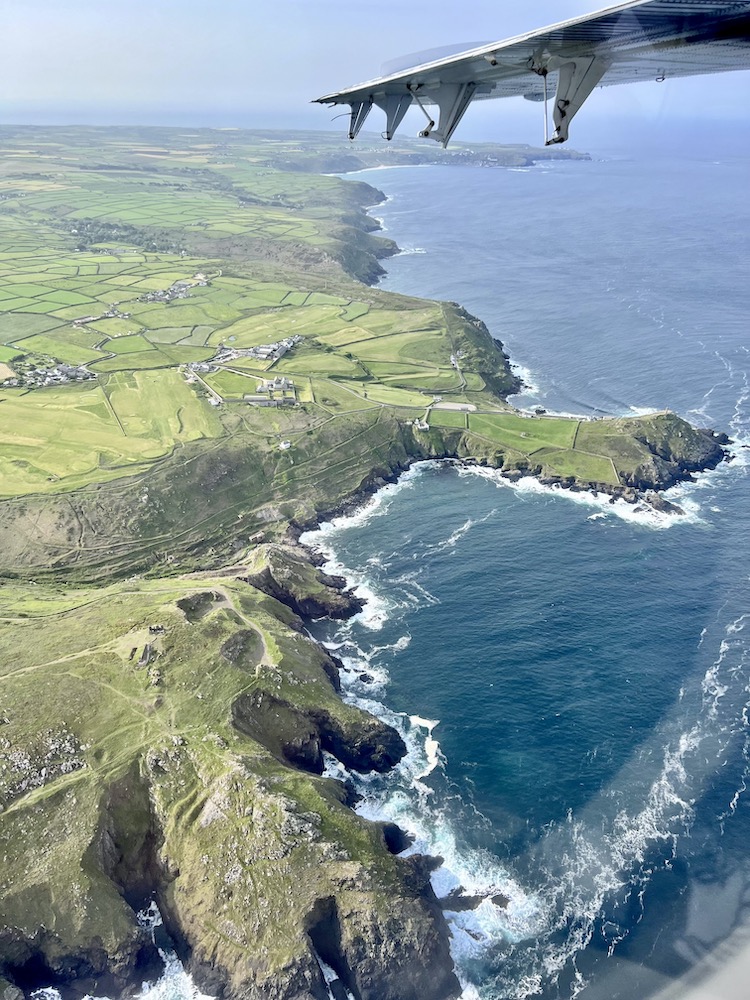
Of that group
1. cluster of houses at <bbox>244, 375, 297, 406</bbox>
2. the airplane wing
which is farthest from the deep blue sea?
the airplane wing

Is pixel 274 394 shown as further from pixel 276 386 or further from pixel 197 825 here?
pixel 197 825

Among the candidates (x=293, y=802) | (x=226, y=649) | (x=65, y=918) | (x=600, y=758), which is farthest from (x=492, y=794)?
(x=65, y=918)

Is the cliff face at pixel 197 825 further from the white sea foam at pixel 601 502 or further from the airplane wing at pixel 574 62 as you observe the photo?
the airplane wing at pixel 574 62

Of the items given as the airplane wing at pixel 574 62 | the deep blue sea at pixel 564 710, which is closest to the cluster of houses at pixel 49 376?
the deep blue sea at pixel 564 710

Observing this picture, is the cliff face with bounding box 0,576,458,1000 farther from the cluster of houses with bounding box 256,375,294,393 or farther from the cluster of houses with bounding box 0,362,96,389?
the cluster of houses with bounding box 0,362,96,389

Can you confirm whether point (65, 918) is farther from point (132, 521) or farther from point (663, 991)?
point (132, 521)

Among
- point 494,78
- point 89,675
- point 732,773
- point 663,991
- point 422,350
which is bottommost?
→ point 663,991

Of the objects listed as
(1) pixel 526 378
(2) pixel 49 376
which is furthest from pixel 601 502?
(2) pixel 49 376
